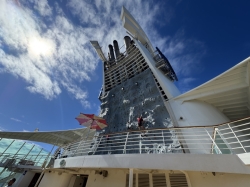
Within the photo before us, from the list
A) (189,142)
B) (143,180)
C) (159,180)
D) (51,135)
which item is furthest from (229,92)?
(51,135)

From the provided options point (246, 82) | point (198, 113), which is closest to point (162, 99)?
point (198, 113)

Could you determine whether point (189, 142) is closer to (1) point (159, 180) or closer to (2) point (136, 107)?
(1) point (159, 180)

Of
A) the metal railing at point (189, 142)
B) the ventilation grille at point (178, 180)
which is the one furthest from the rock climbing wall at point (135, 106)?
the ventilation grille at point (178, 180)

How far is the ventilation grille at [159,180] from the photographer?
161 inches

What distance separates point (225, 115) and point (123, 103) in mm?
7094

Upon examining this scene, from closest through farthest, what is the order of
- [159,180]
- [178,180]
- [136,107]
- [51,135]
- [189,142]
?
[178,180] < [159,180] < [189,142] < [136,107] < [51,135]

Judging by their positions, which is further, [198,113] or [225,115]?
[225,115]

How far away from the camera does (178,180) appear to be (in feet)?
13.1

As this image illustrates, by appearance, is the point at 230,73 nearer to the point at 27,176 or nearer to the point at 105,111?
the point at 105,111

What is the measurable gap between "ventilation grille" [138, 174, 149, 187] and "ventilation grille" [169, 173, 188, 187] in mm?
820

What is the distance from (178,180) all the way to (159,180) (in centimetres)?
63

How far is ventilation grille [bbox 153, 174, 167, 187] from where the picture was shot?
4.09 metres

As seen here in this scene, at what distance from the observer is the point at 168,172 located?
414cm

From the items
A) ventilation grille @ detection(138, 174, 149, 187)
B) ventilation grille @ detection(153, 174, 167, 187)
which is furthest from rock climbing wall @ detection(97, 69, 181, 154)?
ventilation grille @ detection(138, 174, 149, 187)
